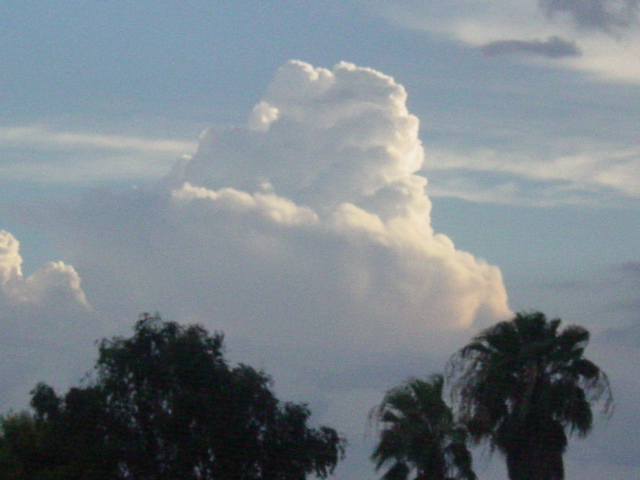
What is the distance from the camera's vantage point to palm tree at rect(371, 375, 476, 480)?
43219mm

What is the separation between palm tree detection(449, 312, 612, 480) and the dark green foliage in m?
8.15

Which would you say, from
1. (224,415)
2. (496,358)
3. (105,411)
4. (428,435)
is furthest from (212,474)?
(496,358)

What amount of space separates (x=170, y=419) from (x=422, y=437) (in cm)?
1015

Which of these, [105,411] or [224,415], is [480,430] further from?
[105,411]

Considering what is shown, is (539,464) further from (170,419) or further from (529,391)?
(170,419)

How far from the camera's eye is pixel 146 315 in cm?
4656

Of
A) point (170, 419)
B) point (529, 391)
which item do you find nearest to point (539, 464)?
point (529, 391)

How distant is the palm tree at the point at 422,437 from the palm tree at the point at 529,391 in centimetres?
98

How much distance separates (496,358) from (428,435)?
13.6 ft

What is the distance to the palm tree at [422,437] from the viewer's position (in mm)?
43219

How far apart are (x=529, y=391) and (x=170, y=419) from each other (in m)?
14.2

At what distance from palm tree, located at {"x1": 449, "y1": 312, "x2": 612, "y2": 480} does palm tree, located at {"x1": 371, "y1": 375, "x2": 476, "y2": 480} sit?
0.98 meters

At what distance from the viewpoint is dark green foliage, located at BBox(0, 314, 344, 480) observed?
42.9 metres

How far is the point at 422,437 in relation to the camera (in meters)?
43.9
